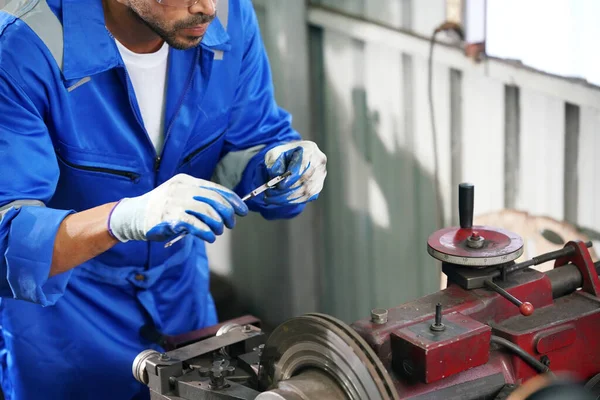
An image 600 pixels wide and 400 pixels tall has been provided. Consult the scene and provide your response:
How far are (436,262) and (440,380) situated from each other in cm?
148

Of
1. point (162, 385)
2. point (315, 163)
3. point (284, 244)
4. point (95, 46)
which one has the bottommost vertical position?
point (284, 244)

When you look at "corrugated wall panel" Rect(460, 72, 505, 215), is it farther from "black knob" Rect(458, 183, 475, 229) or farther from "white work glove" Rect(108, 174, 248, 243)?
"white work glove" Rect(108, 174, 248, 243)

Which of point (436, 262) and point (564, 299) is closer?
point (564, 299)

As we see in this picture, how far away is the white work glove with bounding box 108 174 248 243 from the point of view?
1332 mm

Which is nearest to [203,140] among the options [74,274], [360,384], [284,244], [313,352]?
[74,274]

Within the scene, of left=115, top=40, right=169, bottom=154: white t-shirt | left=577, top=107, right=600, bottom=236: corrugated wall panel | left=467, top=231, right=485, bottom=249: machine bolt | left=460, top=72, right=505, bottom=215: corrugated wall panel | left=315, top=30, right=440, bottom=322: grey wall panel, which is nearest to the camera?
left=467, top=231, right=485, bottom=249: machine bolt

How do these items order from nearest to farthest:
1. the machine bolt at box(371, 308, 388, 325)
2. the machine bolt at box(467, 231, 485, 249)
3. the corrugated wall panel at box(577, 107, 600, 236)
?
1. the machine bolt at box(371, 308, 388, 325)
2. the machine bolt at box(467, 231, 485, 249)
3. the corrugated wall panel at box(577, 107, 600, 236)

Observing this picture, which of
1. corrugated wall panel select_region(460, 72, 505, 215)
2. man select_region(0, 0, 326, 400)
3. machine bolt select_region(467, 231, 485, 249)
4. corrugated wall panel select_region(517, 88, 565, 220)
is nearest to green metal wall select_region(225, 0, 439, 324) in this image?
corrugated wall panel select_region(460, 72, 505, 215)

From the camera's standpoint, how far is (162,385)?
1.35 meters

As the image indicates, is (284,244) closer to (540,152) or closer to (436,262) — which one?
(436,262)

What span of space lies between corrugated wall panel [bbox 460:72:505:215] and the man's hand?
2.83 ft

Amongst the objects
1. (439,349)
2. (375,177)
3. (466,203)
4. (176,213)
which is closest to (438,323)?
(439,349)

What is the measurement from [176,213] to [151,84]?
41cm

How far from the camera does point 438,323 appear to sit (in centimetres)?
117
